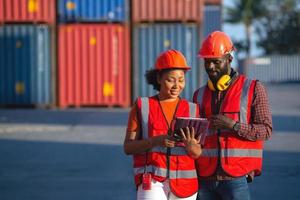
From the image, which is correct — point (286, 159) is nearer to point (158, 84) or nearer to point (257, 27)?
point (158, 84)

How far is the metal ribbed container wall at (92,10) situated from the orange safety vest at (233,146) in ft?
57.7

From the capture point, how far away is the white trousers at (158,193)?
3.67 meters

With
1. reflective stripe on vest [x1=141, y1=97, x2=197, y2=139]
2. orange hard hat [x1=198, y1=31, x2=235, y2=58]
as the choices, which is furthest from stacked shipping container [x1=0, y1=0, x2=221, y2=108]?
reflective stripe on vest [x1=141, y1=97, x2=197, y2=139]

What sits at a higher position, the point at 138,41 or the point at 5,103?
the point at 138,41

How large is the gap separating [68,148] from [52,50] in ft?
32.7

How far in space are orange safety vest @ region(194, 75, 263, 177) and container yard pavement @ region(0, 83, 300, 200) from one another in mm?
4021

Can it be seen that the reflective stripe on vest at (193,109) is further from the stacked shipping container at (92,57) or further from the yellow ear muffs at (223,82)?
the stacked shipping container at (92,57)

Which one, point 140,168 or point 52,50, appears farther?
point 52,50

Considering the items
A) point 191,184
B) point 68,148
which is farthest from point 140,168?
point 68,148

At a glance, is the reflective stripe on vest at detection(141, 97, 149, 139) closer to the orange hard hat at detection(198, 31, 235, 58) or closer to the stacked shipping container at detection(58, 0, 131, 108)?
the orange hard hat at detection(198, 31, 235, 58)

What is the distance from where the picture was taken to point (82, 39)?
21.5 metres

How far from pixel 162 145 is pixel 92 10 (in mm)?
18022

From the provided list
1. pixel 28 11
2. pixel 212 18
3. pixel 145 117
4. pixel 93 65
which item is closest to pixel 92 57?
pixel 93 65

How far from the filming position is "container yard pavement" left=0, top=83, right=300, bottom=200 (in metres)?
8.22
